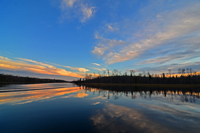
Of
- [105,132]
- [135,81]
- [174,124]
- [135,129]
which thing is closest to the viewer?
[105,132]

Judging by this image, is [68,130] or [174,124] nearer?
[68,130]

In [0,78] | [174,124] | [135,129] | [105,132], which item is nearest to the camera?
[105,132]

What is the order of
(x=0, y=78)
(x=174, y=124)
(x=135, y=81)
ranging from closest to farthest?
(x=174, y=124), (x=135, y=81), (x=0, y=78)

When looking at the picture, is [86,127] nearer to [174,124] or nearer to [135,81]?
[174,124]

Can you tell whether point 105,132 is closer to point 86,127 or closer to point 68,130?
point 86,127

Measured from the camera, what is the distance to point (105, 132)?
26.5 feet

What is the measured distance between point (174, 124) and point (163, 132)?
2.73 metres

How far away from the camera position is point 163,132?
8.34m

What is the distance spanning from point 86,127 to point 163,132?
22.1 feet

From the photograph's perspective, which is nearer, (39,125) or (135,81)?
(39,125)

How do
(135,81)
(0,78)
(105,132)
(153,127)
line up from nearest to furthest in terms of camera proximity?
(105,132), (153,127), (135,81), (0,78)

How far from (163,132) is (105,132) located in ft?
16.3

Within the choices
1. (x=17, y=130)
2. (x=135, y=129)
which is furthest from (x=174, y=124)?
(x=17, y=130)

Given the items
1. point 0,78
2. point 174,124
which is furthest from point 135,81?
point 0,78
